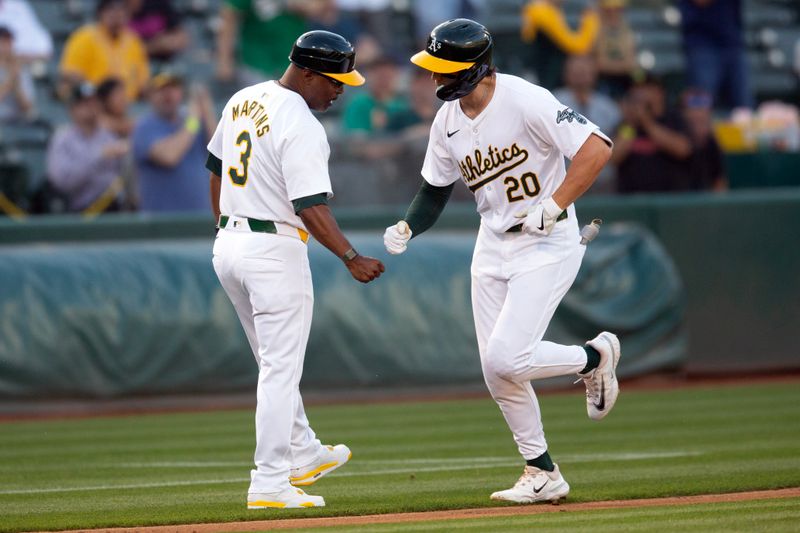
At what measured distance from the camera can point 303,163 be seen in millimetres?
6398

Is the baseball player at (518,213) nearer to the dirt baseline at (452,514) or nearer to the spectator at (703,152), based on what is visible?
the dirt baseline at (452,514)

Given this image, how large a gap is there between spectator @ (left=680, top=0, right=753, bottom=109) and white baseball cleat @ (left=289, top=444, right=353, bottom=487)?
1207 cm

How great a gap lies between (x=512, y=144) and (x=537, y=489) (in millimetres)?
1673

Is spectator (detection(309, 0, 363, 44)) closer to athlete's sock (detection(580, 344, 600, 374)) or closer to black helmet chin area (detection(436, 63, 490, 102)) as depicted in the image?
black helmet chin area (detection(436, 63, 490, 102))

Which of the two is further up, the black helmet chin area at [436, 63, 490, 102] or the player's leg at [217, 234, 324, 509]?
the black helmet chin area at [436, 63, 490, 102]

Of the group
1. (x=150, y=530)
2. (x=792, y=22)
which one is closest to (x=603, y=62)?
(x=792, y=22)

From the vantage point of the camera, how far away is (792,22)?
23109 millimetres

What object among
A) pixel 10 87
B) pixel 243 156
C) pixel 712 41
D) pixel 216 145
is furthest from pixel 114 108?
pixel 712 41

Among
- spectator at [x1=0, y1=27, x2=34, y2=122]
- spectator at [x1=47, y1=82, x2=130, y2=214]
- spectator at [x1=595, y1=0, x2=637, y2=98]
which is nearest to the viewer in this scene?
spectator at [x1=47, y1=82, x2=130, y2=214]

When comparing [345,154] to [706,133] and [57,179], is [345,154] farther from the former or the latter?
[706,133]

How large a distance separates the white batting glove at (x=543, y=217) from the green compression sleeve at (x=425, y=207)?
689 millimetres

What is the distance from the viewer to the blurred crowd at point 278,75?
1386 centimetres

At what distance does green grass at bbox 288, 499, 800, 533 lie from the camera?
19.0 ft

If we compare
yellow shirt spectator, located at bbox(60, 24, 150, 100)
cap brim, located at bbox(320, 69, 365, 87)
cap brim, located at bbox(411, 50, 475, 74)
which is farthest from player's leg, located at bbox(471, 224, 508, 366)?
yellow shirt spectator, located at bbox(60, 24, 150, 100)
